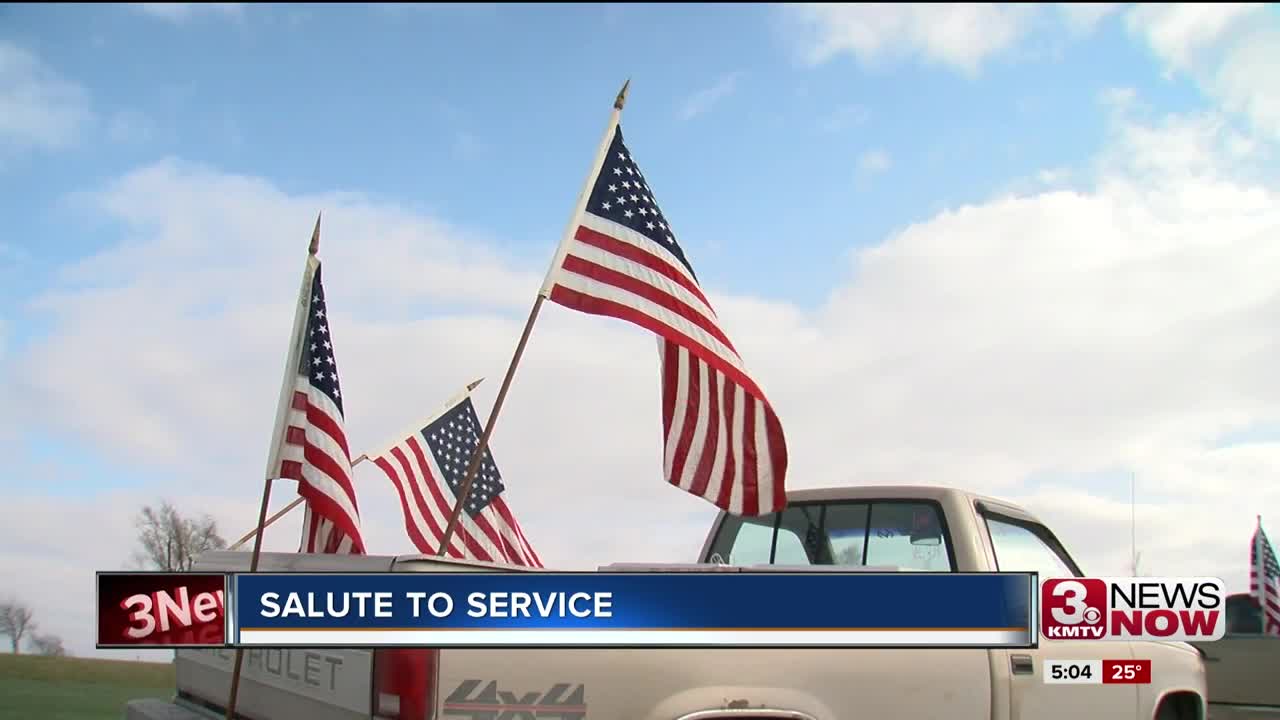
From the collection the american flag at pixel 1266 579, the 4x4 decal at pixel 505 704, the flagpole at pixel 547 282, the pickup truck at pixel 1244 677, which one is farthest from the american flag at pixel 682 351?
the american flag at pixel 1266 579

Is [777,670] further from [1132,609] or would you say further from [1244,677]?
[1244,677]

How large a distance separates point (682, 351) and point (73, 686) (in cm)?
1027

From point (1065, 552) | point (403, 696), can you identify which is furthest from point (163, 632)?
point (1065, 552)

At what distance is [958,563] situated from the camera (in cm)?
533

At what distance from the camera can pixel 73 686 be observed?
42.9 feet

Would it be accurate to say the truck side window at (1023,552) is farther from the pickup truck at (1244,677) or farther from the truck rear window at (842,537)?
the pickup truck at (1244,677)

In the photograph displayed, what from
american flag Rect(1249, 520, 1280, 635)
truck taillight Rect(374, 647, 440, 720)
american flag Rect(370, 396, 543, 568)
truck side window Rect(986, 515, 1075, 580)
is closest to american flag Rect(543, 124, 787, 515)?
truck side window Rect(986, 515, 1075, 580)

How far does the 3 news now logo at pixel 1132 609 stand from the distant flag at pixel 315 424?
4.04 meters

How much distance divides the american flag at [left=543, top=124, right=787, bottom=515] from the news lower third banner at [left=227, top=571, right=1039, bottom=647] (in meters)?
1.38

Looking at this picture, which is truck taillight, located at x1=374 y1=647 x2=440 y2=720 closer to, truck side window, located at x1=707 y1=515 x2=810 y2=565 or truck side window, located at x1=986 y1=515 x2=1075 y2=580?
truck side window, located at x1=707 y1=515 x2=810 y2=565

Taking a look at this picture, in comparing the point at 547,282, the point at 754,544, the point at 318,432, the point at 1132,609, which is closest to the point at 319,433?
the point at 318,432

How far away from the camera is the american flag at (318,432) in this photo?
6.74 m

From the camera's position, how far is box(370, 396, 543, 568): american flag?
9.36m

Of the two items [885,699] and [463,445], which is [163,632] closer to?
[885,699]
